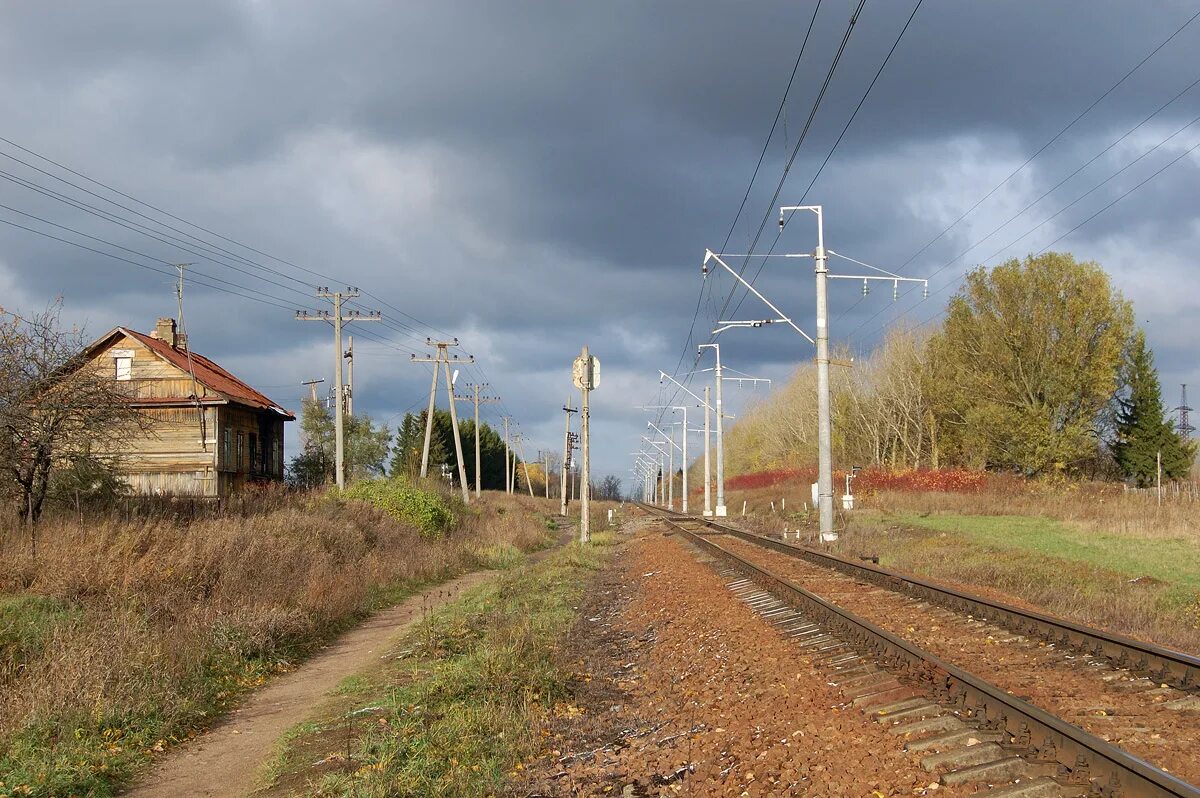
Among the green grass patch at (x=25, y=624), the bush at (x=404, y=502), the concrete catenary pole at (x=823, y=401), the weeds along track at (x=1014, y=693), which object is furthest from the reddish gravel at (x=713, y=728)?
the bush at (x=404, y=502)

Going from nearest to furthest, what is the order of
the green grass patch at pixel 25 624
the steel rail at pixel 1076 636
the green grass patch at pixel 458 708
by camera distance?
the green grass patch at pixel 458 708
the steel rail at pixel 1076 636
the green grass patch at pixel 25 624

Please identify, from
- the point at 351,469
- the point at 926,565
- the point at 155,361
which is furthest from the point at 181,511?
the point at 351,469

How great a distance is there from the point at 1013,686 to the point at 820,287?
1944 centimetres

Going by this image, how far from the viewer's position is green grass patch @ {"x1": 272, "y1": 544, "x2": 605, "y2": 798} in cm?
676

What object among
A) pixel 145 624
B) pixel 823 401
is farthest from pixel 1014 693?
pixel 823 401

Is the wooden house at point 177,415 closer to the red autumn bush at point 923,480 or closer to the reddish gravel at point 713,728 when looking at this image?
the reddish gravel at point 713,728

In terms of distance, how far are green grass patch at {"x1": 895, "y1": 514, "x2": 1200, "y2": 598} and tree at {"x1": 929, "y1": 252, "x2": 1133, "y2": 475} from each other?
16.4 m

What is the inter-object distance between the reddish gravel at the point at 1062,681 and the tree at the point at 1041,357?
1689 inches

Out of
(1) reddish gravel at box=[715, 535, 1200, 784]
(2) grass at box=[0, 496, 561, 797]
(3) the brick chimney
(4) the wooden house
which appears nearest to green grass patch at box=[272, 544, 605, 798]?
(2) grass at box=[0, 496, 561, 797]

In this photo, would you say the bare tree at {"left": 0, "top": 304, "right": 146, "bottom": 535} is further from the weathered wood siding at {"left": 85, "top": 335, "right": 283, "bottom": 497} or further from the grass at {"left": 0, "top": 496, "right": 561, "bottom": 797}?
the weathered wood siding at {"left": 85, "top": 335, "right": 283, "bottom": 497}

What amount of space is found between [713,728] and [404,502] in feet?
80.7

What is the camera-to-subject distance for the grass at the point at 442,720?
6.80 m

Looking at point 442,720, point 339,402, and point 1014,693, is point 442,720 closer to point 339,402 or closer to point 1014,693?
point 1014,693

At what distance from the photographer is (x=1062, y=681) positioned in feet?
25.6
